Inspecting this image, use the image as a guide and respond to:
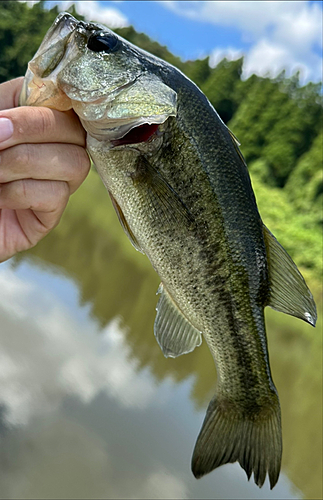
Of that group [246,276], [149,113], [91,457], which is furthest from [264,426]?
[91,457]

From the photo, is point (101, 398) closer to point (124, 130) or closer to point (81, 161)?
point (81, 161)

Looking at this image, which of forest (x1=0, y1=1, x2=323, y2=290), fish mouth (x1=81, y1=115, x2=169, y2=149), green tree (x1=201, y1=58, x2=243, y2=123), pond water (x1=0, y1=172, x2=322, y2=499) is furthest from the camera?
green tree (x1=201, y1=58, x2=243, y2=123)

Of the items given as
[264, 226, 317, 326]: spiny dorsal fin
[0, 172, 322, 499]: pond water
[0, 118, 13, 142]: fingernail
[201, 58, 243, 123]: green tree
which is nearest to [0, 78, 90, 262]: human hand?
[0, 118, 13, 142]: fingernail

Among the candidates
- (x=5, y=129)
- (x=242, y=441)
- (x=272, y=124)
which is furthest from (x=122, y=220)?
(x=272, y=124)

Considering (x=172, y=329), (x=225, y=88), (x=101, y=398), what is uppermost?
(x=225, y=88)

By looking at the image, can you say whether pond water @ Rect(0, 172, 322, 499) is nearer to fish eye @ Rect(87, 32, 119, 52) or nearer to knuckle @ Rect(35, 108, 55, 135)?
knuckle @ Rect(35, 108, 55, 135)

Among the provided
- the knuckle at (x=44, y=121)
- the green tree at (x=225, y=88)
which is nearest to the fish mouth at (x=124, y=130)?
the knuckle at (x=44, y=121)
